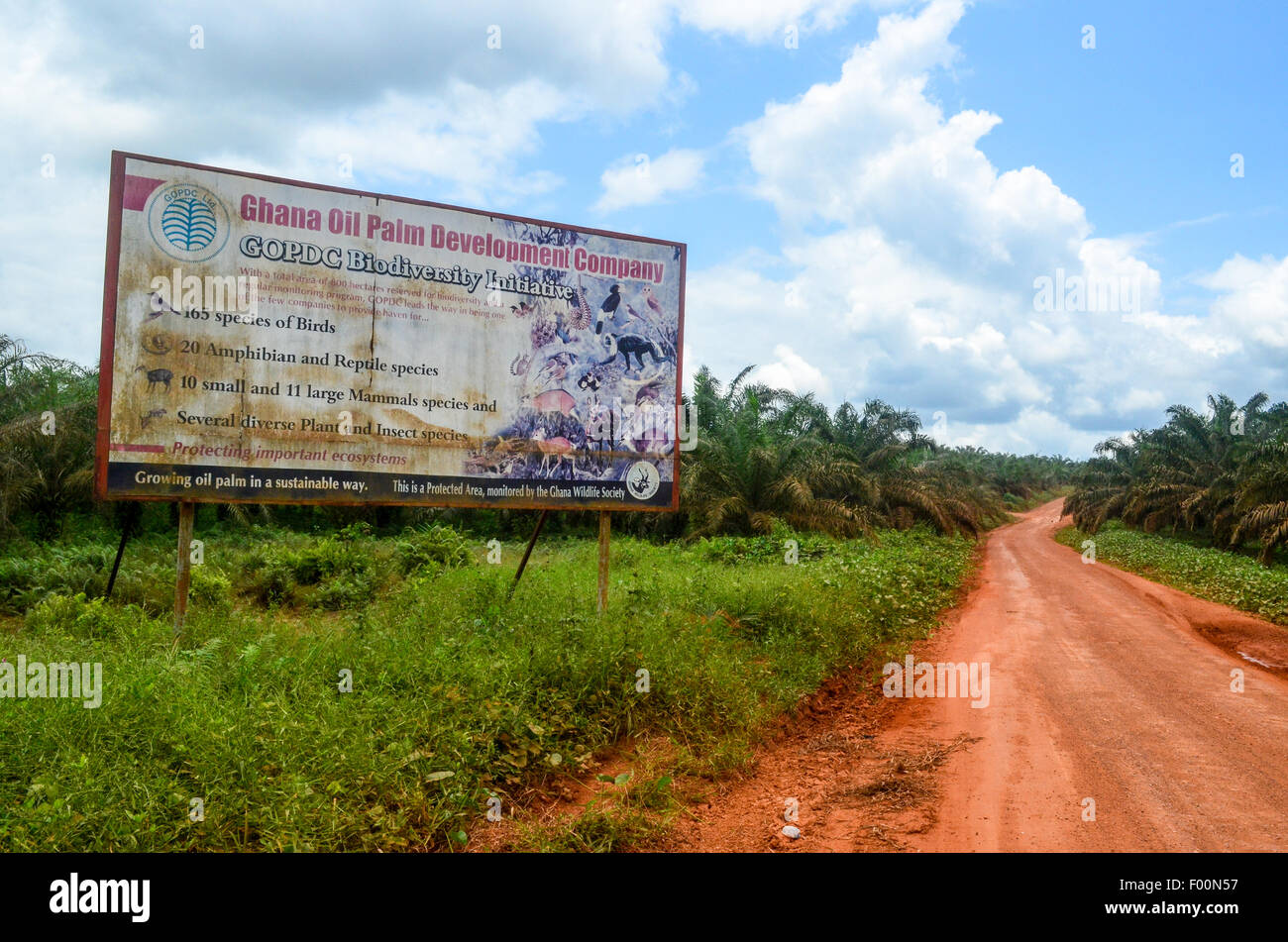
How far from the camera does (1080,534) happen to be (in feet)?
96.9

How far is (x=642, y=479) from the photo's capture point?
24.7 feet

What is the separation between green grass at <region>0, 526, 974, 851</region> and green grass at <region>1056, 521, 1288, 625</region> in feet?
19.8

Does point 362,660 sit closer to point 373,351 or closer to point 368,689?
point 368,689

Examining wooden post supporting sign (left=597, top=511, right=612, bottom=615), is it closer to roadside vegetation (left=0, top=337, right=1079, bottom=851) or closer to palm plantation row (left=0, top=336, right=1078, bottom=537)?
roadside vegetation (left=0, top=337, right=1079, bottom=851)

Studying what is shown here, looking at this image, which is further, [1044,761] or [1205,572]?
[1205,572]

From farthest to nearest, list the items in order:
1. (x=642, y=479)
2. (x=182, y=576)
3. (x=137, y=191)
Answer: (x=642, y=479) < (x=182, y=576) < (x=137, y=191)

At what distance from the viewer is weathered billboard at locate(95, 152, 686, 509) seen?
5898 mm

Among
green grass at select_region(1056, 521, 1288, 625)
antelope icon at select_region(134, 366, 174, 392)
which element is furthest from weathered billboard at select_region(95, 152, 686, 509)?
green grass at select_region(1056, 521, 1288, 625)

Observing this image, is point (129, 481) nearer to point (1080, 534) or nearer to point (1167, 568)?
point (1167, 568)

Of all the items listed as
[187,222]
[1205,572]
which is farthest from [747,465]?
[187,222]

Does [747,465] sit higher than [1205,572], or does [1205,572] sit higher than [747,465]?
[747,465]

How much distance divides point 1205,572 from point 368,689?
16147 millimetres

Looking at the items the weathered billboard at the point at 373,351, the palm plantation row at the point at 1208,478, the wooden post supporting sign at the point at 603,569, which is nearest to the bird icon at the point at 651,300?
the weathered billboard at the point at 373,351
